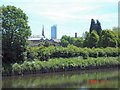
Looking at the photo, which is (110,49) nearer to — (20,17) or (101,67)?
(101,67)

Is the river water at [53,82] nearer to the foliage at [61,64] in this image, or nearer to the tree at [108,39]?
the foliage at [61,64]

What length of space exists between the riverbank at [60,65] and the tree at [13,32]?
184 centimetres

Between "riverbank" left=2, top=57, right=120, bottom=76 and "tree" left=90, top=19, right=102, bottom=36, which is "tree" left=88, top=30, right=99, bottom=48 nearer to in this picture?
"tree" left=90, top=19, right=102, bottom=36

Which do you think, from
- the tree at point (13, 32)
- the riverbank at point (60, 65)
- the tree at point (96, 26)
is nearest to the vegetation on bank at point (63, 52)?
the riverbank at point (60, 65)

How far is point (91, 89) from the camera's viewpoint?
23531 mm

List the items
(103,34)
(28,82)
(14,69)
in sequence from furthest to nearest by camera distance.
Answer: (103,34) → (14,69) → (28,82)

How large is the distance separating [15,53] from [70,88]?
12.8m

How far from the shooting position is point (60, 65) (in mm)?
37281

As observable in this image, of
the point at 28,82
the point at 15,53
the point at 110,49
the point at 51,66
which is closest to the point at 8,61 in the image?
the point at 15,53

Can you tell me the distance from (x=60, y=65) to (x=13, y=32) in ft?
22.1

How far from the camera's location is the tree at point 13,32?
35.2 meters

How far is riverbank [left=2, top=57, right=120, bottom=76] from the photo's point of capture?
34031mm

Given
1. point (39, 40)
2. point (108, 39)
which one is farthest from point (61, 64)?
point (39, 40)

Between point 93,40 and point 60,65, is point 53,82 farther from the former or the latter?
point 93,40
